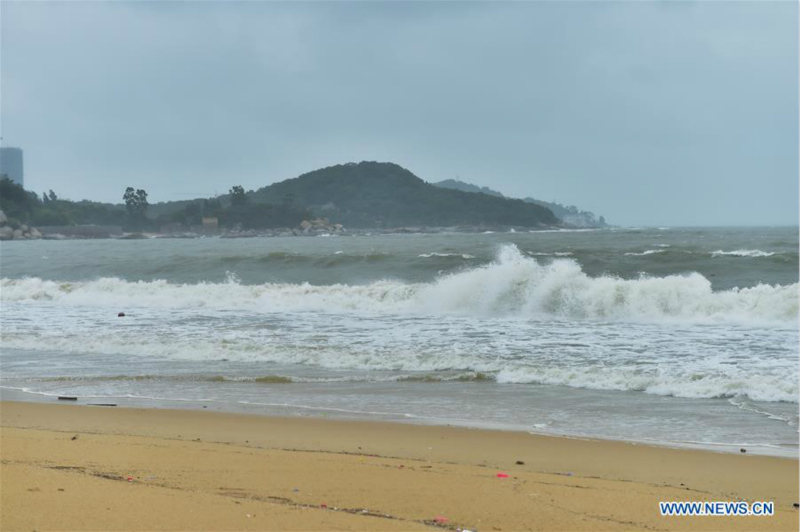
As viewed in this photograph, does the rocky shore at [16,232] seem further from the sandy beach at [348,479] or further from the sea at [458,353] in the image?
the sandy beach at [348,479]

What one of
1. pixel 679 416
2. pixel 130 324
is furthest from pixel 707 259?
pixel 679 416

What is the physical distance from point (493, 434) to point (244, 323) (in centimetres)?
1159

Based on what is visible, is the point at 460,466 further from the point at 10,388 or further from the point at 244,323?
the point at 244,323

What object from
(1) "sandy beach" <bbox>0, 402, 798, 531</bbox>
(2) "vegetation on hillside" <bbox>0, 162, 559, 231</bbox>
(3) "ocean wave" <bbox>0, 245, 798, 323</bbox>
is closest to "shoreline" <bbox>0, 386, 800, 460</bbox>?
(1) "sandy beach" <bbox>0, 402, 798, 531</bbox>

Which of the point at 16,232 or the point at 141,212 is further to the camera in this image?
the point at 141,212

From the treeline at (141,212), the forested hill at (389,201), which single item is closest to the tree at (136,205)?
the treeline at (141,212)

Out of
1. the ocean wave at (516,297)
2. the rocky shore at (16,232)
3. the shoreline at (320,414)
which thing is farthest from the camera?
the rocky shore at (16,232)

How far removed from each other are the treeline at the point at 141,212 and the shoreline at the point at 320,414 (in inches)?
4973

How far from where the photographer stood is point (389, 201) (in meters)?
149

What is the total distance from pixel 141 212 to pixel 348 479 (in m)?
152

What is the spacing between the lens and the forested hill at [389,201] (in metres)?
141

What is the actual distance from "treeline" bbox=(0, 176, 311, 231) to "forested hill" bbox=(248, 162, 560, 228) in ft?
24.1

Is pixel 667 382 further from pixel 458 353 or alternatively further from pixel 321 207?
pixel 321 207

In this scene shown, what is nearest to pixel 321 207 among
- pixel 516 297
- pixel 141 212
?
pixel 141 212
